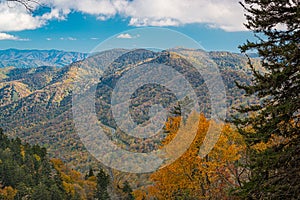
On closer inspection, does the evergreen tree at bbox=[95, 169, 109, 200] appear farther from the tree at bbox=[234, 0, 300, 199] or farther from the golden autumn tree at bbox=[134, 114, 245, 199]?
the tree at bbox=[234, 0, 300, 199]

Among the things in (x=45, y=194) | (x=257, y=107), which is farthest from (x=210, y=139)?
(x=45, y=194)

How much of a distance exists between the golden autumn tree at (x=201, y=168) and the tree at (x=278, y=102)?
36.4 feet

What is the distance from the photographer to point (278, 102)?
10000 millimetres

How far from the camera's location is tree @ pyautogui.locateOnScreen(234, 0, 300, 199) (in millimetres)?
8906

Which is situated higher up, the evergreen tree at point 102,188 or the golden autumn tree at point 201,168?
the golden autumn tree at point 201,168

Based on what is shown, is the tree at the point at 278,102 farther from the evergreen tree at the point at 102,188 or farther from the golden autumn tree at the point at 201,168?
the evergreen tree at the point at 102,188

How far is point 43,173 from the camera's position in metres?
73.1

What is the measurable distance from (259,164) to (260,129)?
44.0 inches

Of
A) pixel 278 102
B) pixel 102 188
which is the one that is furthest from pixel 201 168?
pixel 102 188

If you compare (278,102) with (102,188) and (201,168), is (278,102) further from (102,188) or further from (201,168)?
(102,188)

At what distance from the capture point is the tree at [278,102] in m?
8.91

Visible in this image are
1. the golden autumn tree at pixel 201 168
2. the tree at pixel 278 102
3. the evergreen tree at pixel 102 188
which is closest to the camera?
the tree at pixel 278 102

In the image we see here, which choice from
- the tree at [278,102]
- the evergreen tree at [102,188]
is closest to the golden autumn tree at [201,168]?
the tree at [278,102]

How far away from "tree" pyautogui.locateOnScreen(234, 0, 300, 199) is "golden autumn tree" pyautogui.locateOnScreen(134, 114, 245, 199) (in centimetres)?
1110
